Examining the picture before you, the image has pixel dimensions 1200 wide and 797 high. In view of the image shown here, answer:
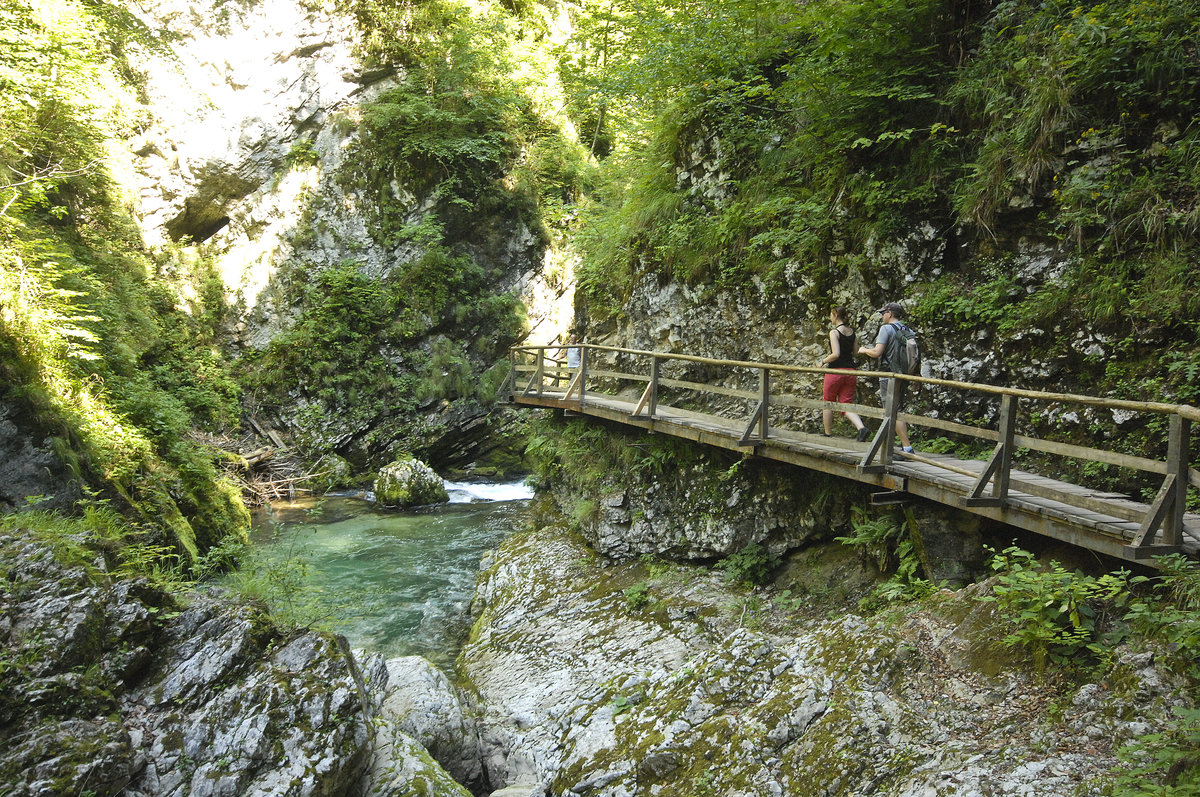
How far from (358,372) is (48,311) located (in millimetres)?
10103

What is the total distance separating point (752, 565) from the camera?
8047 millimetres

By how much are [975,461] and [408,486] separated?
1303 cm

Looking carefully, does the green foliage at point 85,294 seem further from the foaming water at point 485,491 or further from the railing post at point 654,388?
the railing post at point 654,388

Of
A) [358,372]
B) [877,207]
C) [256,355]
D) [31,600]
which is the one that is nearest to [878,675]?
[877,207]

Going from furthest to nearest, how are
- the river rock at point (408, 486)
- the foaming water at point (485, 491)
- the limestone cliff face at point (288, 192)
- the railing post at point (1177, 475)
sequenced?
the limestone cliff face at point (288, 192) < the foaming water at point (485, 491) < the river rock at point (408, 486) < the railing post at point (1177, 475)

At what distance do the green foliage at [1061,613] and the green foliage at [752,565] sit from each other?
11.6ft

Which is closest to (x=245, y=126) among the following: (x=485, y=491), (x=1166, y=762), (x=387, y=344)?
(x=387, y=344)

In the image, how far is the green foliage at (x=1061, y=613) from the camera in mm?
4098

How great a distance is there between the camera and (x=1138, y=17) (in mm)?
5875

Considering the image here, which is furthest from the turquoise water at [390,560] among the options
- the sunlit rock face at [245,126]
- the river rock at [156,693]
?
the sunlit rock face at [245,126]

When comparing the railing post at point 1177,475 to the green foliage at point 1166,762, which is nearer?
the green foliage at point 1166,762

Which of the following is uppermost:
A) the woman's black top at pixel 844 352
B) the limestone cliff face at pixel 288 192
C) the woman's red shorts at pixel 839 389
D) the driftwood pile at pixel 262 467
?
the limestone cliff face at pixel 288 192

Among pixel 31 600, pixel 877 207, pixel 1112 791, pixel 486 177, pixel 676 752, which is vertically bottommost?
pixel 676 752

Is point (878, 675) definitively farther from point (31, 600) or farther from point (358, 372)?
point (358, 372)
